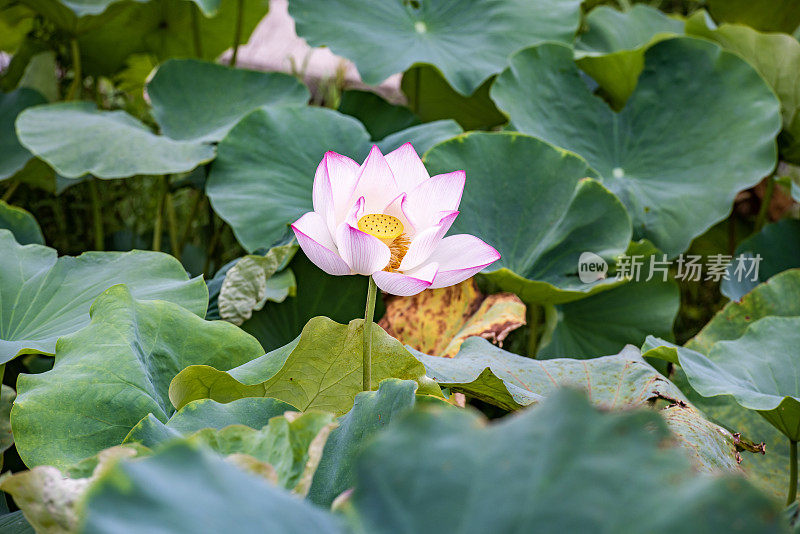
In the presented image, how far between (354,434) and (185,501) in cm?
31

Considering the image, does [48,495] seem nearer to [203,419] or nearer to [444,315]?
[203,419]

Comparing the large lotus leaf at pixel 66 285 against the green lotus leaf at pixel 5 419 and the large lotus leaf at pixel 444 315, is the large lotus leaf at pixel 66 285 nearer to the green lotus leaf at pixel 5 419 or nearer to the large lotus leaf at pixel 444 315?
the green lotus leaf at pixel 5 419

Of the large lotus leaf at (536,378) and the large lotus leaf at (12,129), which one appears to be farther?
the large lotus leaf at (12,129)

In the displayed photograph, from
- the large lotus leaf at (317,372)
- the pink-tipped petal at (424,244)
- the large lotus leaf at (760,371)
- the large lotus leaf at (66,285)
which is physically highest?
the pink-tipped petal at (424,244)

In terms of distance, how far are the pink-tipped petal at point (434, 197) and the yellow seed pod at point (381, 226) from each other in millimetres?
19

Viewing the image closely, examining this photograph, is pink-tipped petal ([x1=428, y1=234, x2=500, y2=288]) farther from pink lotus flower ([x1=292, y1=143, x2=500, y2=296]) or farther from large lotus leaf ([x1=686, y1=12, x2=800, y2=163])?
large lotus leaf ([x1=686, y1=12, x2=800, y2=163])

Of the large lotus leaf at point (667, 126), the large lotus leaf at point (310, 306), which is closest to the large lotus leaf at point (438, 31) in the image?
the large lotus leaf at point (667, 126)

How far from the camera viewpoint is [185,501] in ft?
1.03

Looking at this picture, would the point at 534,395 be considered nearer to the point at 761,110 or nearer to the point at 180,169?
the point at 180,169

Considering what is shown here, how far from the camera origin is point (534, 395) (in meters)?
0.77

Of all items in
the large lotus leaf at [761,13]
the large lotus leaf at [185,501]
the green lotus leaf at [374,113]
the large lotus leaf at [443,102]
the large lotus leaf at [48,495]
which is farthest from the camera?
the large lotus leaf at [761,13]

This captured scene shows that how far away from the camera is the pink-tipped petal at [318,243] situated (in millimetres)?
590

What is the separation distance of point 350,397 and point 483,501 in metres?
0.43

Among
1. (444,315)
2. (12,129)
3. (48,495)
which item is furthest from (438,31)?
(48,495)
